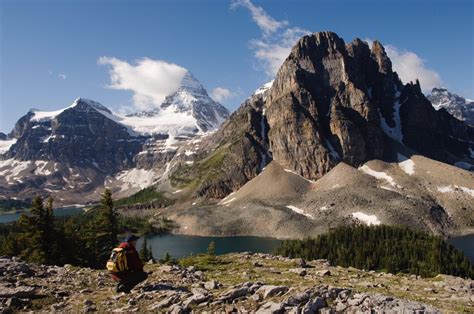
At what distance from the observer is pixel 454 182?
189m

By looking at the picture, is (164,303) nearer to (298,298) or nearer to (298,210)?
(298,298)

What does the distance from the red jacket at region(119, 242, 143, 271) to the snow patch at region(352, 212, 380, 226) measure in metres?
157

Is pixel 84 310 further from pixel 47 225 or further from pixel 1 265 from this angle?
pixel 47 225

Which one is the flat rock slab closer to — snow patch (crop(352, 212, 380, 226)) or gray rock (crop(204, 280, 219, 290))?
gray rock (crop(204, 280, 219, 290))

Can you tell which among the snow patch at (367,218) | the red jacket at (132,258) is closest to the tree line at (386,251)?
the snow patch at (367,218)

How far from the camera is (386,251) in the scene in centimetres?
10775

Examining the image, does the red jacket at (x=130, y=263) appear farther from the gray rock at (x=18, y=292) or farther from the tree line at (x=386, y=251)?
the tree line at (x=386, y=251)

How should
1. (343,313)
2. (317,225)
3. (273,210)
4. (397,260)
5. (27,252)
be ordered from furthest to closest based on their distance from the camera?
(273,210) → (317,225) → (397,260) → (27,252) → (343,313)

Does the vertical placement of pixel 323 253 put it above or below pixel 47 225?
below

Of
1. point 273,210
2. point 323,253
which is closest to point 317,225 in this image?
point 273,210

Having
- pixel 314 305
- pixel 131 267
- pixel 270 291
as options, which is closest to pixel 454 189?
pixel 270 291

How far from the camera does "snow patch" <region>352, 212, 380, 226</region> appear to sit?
545ft

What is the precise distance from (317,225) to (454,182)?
7016 cm

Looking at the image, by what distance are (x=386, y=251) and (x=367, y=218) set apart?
64605mm
